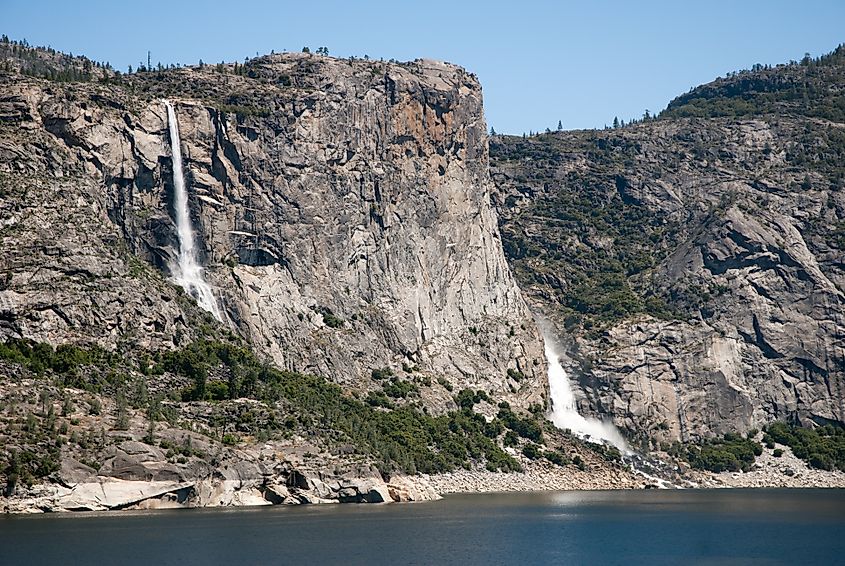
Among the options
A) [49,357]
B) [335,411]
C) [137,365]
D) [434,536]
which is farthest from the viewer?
[335,411]

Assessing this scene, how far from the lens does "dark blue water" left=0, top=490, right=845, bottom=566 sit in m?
105

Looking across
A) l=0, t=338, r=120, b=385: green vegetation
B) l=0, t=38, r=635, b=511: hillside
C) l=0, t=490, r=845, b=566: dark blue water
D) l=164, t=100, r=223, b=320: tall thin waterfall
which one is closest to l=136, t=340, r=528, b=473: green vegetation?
l=0, t=38, r=635, b=511: hillside

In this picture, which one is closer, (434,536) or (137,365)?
(434,536)

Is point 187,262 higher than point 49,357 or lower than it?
higher

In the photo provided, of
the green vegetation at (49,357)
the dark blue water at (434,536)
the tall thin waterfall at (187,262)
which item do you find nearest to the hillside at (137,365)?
the green vegetation at (49,357)

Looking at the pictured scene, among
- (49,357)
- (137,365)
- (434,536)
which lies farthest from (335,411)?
(434,536)

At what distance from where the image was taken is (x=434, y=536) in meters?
122

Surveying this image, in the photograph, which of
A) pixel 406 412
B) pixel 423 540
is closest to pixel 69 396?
pixel 423 540

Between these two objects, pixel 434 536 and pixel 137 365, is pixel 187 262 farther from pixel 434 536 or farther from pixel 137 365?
pixel 434 536

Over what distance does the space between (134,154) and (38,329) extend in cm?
4296

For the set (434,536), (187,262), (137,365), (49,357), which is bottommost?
(434,536)

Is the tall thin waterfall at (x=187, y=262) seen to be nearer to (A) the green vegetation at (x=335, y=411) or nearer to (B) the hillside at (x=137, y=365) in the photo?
(B) the hillside at (x=137, y=365)

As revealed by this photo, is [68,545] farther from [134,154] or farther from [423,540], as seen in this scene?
[134,154]

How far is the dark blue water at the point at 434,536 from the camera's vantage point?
10506cm
